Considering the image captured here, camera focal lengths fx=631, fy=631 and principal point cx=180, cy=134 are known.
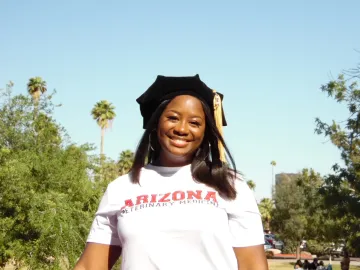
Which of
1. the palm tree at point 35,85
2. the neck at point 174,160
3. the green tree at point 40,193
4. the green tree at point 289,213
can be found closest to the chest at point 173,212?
the neck at point 174,160

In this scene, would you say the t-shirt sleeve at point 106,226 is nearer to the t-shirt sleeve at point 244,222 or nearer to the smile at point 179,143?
the smile at point 179,143

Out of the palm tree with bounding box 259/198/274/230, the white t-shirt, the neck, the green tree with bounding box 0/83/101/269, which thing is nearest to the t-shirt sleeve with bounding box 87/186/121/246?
the white t-shirt

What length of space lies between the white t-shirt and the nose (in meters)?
0.17

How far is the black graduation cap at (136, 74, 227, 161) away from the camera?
2.65m

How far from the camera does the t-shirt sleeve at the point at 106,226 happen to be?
8.40ft

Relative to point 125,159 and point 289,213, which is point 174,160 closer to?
point 125,159

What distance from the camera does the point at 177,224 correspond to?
7.82ft

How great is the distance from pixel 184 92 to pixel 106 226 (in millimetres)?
642

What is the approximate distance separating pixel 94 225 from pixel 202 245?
1.61 feet

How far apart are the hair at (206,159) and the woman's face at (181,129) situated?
0.12ft

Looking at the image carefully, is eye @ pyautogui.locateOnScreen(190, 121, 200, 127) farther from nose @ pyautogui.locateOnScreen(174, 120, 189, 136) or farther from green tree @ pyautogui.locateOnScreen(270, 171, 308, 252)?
green tree @ pyautogui.locateOnScreen(270, 171, 308, 252)

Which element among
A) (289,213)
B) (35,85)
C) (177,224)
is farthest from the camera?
(289,213)

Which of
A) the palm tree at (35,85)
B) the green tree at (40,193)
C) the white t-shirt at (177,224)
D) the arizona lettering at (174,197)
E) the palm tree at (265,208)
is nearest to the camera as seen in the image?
the white t-shirt at (177,224)

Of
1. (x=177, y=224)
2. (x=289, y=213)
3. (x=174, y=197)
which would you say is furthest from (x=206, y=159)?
(x=289, y=213)
